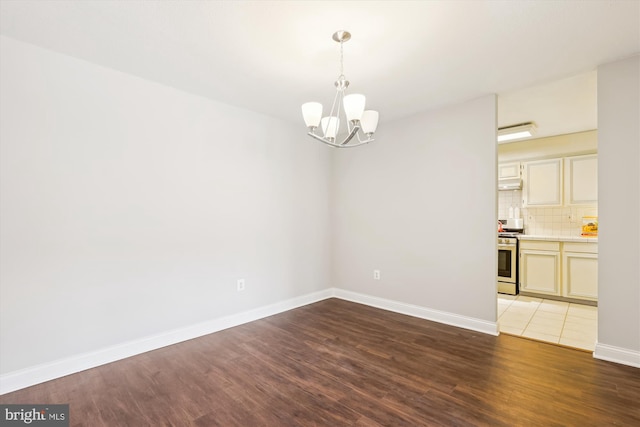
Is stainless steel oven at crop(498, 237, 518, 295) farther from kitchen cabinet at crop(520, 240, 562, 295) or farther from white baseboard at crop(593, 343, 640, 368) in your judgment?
white baseboard at crop(593, 343, 640, 368)

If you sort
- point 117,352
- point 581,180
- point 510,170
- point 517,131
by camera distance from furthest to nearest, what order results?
point 510,170 < point 581,180 < point 517,131 < point 117,352

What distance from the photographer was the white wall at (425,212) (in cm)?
312

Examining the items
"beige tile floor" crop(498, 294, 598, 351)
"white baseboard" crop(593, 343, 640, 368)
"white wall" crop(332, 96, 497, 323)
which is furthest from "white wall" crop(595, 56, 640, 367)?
"white wall" crop(332, 96, 497, 323)

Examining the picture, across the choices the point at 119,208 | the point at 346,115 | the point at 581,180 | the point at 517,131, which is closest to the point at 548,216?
the point at 581,180

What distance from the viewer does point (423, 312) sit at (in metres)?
3.54

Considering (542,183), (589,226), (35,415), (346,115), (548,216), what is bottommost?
(35,415)

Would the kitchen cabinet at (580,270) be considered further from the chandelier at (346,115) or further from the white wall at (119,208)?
the white wall at (119,208)

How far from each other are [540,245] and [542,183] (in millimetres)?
994

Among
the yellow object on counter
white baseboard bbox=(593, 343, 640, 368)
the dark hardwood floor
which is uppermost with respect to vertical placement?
the yellow object on counter

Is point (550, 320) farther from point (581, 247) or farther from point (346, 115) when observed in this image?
point (346, 115)

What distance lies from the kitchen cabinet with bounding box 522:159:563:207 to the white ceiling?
5.42 ft

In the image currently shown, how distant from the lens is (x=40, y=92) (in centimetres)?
222

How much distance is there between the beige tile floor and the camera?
293 cm

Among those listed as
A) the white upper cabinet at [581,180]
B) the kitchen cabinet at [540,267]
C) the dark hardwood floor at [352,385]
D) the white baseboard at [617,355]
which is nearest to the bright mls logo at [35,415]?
the dark hardwood floor at [352,385]
